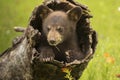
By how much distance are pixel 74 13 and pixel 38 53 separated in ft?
2.12

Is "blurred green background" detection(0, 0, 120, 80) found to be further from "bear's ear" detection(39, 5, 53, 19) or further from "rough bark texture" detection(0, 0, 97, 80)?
"bear's ear" detection(39, 5, 53, 19)

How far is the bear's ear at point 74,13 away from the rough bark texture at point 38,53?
0.10 meters

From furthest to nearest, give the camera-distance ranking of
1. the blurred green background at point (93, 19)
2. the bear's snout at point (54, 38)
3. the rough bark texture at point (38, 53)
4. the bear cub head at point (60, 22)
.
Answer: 1. the blurred green background at point (93, 19)
2. the bear cub head at point (60, 22)
3. the rough bark texture at point (38, 53)
4. the bear's snout at point (54, 38)

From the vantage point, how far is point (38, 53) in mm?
5637

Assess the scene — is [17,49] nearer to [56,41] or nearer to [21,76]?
[21,76]

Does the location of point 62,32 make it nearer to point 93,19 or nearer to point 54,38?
point 54,38

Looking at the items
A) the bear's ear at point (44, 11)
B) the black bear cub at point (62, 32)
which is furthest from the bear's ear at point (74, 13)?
the bear's ear at point (44, 11)

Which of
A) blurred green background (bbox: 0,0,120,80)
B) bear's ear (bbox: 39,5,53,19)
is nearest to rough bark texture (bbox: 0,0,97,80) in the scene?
bear's ear (bbox: 39,5,53,19)

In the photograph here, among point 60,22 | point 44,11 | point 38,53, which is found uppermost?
point 44,11

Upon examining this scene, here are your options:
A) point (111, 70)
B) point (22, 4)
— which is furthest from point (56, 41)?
point (22, 4)

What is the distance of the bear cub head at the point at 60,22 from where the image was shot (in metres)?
5.80

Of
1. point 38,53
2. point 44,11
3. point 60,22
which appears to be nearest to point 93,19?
point 60,22

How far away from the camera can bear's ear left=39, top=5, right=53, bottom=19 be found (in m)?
5.82

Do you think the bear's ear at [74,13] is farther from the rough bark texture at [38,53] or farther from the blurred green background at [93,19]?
the blurred green background at [93,19]
